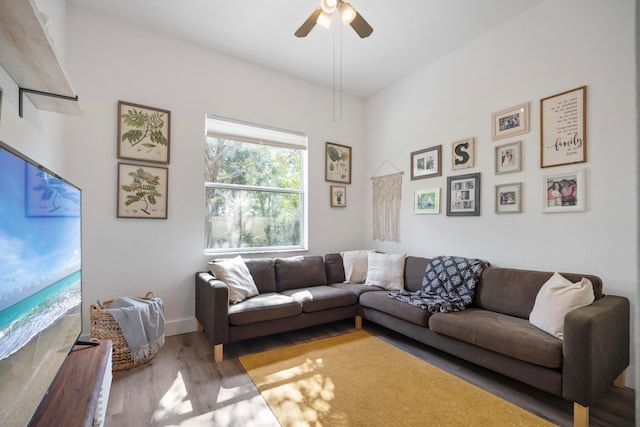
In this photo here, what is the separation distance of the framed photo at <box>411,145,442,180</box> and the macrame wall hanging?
248 millimetres

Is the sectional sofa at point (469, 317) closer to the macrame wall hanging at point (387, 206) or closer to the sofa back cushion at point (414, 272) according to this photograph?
the sofa back cushion at point (414, 272)

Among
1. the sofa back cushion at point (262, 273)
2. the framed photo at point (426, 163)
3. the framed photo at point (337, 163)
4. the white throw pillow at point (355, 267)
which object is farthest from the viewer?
the framed photo at point (337, 163)

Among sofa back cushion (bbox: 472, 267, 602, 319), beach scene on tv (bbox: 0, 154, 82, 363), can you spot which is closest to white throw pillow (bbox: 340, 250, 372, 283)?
sofa back cushion (bbox: 472, 267, 602, 319)

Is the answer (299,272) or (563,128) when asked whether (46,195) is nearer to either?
(299,272)

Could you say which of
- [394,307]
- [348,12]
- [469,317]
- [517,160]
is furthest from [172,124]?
[517,160]

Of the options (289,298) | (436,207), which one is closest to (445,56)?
(436,207)

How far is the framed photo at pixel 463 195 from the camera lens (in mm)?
3133

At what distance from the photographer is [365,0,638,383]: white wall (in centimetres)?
223

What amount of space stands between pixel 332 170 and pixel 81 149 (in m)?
2.79

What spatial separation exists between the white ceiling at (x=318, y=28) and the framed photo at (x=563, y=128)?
0.93m

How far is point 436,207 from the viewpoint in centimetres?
351

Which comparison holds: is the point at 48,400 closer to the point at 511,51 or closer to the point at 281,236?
the point at 281,236

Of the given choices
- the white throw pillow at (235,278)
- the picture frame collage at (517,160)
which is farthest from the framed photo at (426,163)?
the white throw pillow at (235,278)

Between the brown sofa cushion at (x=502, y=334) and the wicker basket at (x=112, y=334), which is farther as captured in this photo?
the wicker basket at (x=112, y=334)
